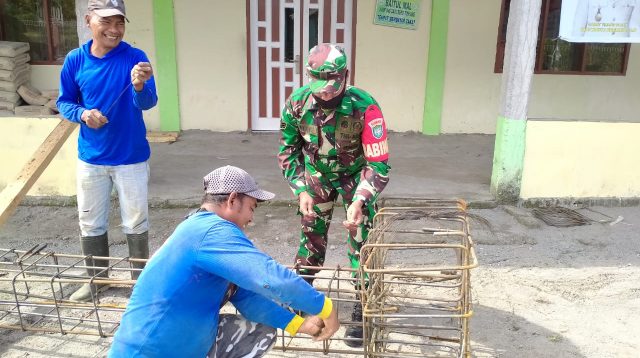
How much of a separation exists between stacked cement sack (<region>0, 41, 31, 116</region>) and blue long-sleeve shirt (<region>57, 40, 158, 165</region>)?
4.60m

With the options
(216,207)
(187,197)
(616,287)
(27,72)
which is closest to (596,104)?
(616,287)

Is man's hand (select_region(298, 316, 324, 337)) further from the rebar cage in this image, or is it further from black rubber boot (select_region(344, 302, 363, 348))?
black rubber boot (select_region(344, 302, 363, 348))

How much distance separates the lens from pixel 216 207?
6.86 feet

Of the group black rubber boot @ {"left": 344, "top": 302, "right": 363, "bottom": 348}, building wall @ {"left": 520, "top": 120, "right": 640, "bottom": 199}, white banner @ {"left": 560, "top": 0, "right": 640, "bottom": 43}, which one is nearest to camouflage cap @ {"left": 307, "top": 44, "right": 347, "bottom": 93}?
black rubber boot @ {"left": 344, "top": 302, "right": 363, "bottom": 348}

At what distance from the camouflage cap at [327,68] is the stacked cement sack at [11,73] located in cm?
600

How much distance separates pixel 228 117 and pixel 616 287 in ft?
19.1

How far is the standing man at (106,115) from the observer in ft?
10.6

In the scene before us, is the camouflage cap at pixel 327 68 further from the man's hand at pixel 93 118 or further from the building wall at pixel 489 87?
the building wall at pixel 489 87

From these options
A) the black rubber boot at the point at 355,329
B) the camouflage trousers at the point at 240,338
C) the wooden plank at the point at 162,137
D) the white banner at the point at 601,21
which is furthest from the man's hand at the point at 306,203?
the wooden plank at the point at 162,137

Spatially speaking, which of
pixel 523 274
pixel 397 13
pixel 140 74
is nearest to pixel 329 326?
pixel 140 74

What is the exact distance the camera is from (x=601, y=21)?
527 centimetres

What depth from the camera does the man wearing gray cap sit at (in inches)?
76.3

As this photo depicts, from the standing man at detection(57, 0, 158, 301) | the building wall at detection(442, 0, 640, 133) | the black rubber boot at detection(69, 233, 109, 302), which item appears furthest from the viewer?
the building wall at detection(442, 0, 640, 133)

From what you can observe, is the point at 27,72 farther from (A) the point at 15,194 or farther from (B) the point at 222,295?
(B) the point at 222,295
